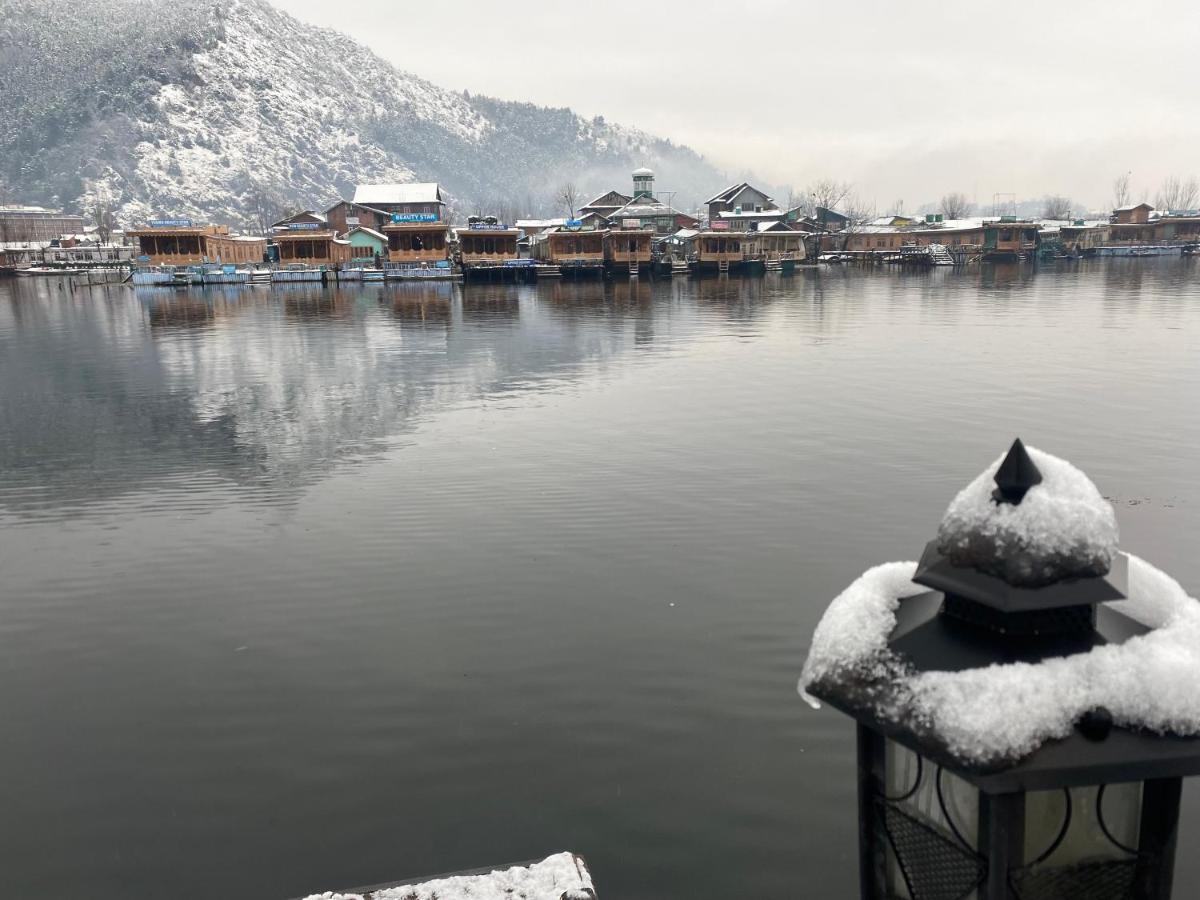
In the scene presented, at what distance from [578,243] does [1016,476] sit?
69582 millimetres

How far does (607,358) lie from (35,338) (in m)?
22.2

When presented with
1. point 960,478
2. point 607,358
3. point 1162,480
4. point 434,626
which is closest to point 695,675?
point 434,626

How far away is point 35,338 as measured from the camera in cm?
2939

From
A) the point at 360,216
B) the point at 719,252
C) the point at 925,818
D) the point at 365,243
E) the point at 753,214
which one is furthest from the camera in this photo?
the point at 360,216

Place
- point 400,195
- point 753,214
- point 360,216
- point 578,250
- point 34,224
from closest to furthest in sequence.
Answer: point 578,250
point 753,214
point 360,216
point 400,195
point 34,224

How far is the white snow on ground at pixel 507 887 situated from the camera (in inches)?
127

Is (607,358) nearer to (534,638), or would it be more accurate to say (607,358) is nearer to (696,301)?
(534,638)

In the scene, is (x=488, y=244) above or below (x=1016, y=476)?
above

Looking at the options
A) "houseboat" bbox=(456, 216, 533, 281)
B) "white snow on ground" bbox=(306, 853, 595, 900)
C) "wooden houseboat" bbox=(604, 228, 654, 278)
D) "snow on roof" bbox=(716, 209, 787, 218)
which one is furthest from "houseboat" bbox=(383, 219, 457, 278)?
"white snow on ground" bbox=(306, 853, 595, 900)

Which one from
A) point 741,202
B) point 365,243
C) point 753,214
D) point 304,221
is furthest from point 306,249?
point 741,202

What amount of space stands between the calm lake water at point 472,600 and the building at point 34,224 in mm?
141222

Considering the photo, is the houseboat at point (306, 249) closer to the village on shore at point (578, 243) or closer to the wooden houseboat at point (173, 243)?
the village on shore at point (578, 243)

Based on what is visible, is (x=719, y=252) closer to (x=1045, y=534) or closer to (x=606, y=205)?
(x=606, y=205)

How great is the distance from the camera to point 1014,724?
1.62 m
